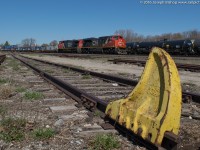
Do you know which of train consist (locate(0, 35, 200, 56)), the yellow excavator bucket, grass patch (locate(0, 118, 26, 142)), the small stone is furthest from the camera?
train consist (locate(0, 35, 200, 56))

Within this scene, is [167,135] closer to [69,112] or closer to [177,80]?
[177,80]

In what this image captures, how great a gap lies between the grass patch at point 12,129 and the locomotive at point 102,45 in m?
45.6

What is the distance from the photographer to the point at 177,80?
3521 millimetres

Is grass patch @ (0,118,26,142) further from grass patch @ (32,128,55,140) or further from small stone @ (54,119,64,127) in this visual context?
small stone @ (54,119,64,127)

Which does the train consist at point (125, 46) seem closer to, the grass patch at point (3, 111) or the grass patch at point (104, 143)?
the grass patch at point (3, 111)

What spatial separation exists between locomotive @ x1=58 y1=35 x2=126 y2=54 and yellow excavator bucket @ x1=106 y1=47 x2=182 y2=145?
4558 cm

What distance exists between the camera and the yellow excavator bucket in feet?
10.8

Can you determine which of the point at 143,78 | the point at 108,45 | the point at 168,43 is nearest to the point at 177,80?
the point at 143,78

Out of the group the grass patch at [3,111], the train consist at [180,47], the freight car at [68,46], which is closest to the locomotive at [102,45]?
the freight car at [68,46]

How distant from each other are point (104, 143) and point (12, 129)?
1.25m

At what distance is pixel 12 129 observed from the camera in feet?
13.6

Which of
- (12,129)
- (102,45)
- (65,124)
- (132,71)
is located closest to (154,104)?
(65,124)

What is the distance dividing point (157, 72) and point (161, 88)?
27 centimetres

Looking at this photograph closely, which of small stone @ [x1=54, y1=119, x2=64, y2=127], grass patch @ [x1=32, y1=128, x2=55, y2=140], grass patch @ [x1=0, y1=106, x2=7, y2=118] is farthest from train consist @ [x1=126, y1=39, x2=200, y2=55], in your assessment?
grass patch @ [x1=32, y1=128, x2=55, y2=140]
